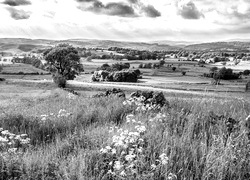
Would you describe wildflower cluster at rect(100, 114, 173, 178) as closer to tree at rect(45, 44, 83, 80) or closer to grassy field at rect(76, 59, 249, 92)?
grassy field at rect(76, 59, 249, 92)

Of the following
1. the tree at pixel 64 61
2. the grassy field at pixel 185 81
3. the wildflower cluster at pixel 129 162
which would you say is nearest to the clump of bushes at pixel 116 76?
the grassy field at pixel 185 81

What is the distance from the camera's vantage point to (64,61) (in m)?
80.8

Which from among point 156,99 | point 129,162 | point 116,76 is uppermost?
point 129,162

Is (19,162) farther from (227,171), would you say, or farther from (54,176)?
(227,171)

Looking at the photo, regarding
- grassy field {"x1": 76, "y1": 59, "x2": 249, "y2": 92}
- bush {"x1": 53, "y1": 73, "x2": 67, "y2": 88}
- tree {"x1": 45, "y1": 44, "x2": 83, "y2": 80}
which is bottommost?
grassy field {"x1": 76, "y1": 59, "x2": 249, "y2": 92}

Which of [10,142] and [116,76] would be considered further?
[116,76]

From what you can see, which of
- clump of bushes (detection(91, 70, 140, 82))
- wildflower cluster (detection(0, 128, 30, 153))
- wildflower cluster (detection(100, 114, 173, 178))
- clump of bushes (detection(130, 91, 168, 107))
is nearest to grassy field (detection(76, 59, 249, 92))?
clump of bushes (detection(91, 70, 140, 82))

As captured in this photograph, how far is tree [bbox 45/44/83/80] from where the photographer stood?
79500 millimetres

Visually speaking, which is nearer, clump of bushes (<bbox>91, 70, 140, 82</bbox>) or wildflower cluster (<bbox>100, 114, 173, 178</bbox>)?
wildflower cluster (<bbox>100, 114, 173, 178</bbox>)

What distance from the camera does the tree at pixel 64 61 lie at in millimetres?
79500

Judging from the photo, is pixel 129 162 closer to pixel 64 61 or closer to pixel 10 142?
pixel 10 142

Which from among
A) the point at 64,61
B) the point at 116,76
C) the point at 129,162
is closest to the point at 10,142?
the point at 129,162

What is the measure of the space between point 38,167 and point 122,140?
1.69 metres

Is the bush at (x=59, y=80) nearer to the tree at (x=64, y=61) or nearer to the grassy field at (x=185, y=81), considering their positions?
the tree at (x=64, y=61)
